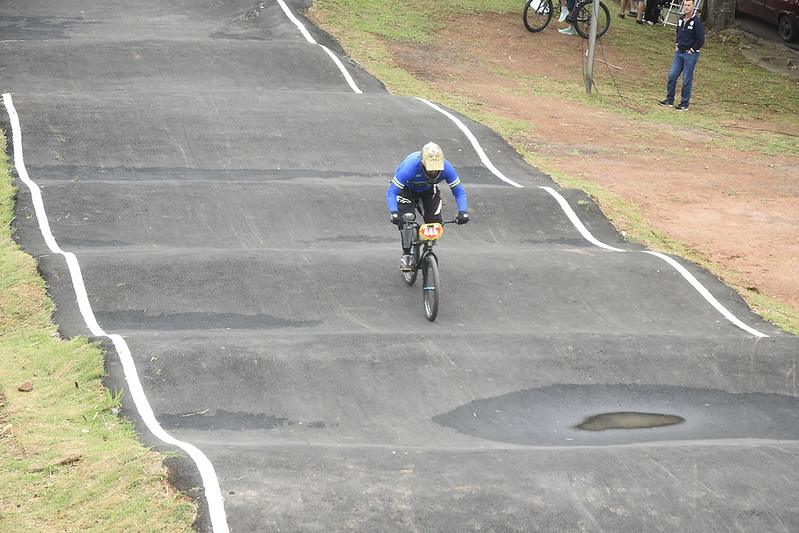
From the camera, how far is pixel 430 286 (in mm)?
10164

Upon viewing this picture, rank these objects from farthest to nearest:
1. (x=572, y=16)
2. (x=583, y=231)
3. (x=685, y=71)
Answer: (x=572, y=16)
(x=685, y=71)
(x=583, y=231)

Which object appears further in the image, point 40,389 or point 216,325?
point 216,325

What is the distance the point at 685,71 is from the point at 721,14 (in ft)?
37.1

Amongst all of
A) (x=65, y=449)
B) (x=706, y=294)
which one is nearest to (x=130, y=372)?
(x=65, y=449)

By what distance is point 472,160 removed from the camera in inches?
634

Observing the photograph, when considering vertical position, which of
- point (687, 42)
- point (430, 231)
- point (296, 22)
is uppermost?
point (687, 42)

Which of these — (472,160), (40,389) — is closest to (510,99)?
(472,160)

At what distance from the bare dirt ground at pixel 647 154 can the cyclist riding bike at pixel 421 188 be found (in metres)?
5.07

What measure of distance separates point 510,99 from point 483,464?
1558cm

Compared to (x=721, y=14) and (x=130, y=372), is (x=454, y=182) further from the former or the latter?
(x=721, y=14)

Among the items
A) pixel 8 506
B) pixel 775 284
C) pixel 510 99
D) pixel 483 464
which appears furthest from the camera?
pixel 510 99

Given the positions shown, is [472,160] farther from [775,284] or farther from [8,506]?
[8,506]

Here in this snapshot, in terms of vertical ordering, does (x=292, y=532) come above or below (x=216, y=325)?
above

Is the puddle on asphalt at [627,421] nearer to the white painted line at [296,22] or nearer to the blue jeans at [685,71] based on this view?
the blue jeans at [685,71]
